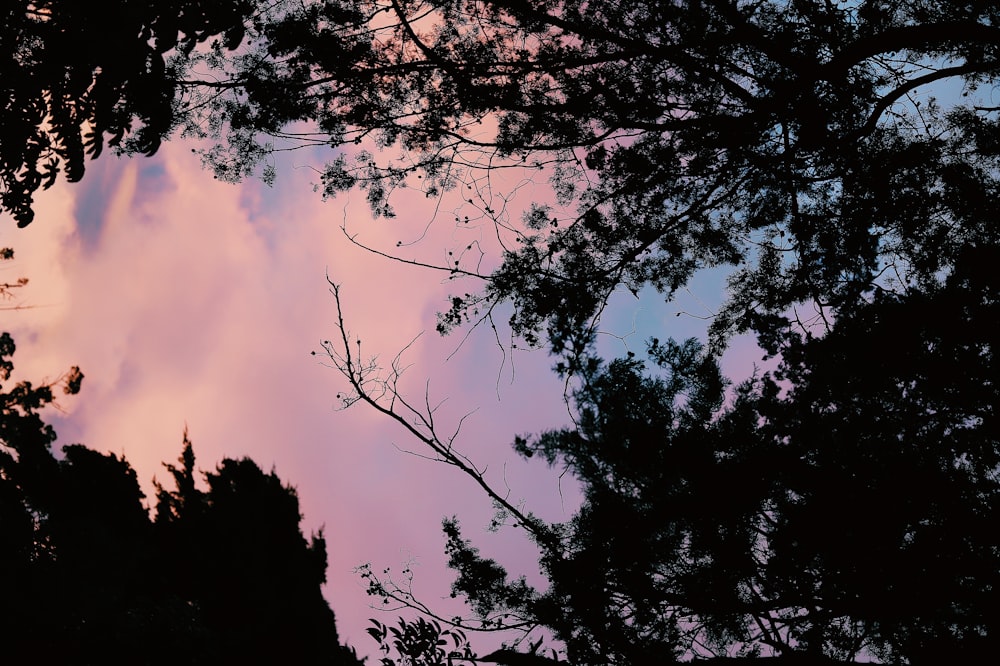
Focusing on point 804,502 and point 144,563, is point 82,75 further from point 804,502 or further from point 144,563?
point 144,563

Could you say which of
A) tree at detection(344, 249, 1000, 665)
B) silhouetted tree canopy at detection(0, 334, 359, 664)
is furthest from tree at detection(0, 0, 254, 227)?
silhouetted tree canopy at detection(0, 334, 359, 664)

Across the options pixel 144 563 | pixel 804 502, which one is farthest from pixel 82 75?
pixel 144 563

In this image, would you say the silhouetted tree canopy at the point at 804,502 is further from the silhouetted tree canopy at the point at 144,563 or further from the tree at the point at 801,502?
the silhouetted tree canopy at the point at 144,563

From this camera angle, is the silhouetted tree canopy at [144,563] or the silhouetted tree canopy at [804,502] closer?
the silhouetted tree canopy at [804,502]

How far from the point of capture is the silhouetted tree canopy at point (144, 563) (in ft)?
20.6

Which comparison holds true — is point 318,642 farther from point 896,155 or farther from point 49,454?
point 896,155

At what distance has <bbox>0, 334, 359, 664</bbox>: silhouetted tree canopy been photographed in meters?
6.29

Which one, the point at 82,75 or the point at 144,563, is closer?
the point at 82,75

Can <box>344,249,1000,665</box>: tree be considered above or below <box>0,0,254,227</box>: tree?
below

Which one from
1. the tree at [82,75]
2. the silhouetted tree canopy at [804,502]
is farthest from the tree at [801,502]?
the tree at [82,75]

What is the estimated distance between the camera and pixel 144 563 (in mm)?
9461

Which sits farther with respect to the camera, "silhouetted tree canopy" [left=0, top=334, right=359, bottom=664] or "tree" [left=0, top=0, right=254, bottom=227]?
"silhouetted tree canopy" [left=0, top=334, right=359, bottom=664]

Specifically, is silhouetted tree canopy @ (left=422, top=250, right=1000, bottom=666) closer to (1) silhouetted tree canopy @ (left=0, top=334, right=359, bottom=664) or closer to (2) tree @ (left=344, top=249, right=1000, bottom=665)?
(2) tree @ (left=344, top=249, right=1000, bottom=665)

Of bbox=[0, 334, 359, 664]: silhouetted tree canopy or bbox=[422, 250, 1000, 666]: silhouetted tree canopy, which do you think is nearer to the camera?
bbox=[422, 250, 1000, 666]: silhouetted tree canopy
